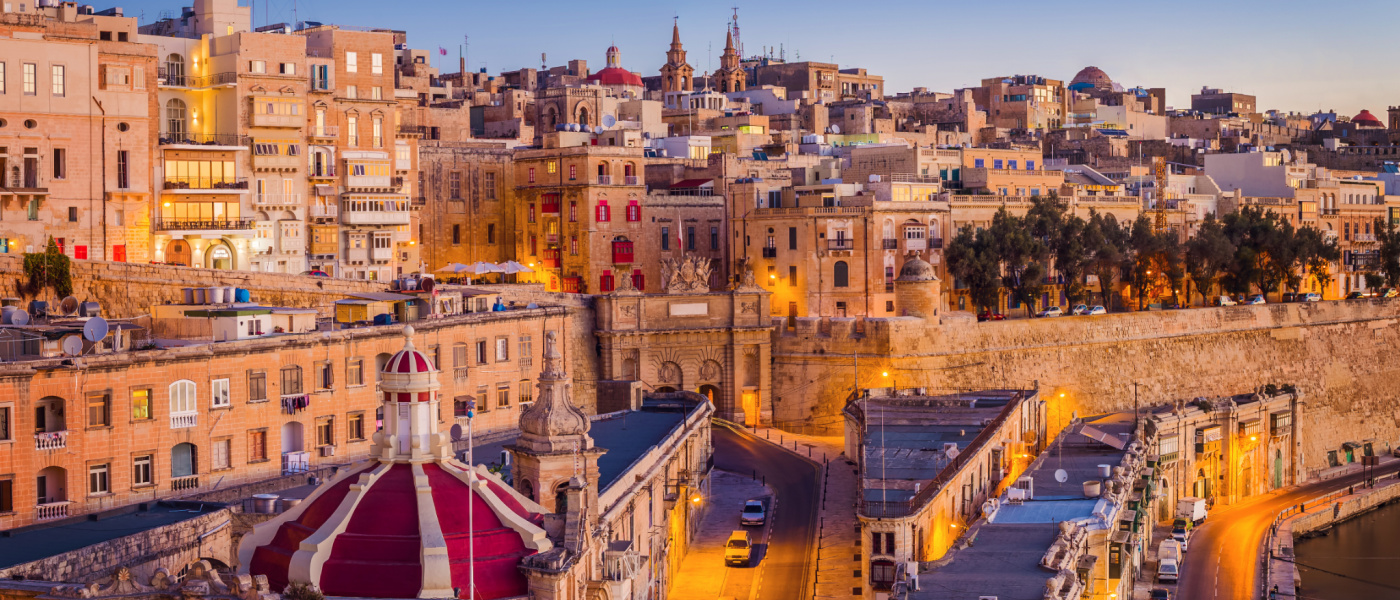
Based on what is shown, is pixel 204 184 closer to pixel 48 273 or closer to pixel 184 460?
pixel 48 273

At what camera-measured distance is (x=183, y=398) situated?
39.8 m

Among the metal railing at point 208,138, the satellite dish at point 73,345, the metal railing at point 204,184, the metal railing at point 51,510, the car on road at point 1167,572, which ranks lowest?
the car on road at point 1167,572

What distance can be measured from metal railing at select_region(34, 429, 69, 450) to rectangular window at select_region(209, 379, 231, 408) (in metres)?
4.29

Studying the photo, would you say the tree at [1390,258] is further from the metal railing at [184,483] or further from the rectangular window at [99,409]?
the rectangular window at [99,409]

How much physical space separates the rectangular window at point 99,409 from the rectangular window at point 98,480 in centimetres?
90

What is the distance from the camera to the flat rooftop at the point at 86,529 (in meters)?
30.1

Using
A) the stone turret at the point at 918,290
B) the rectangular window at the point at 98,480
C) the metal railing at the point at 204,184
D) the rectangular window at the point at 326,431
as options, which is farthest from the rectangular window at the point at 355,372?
the stone turret at the point at 918,290

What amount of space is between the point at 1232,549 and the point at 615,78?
6738 centimetres

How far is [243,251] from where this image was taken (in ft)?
211

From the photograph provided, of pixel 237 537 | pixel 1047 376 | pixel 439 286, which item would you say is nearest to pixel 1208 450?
pixel 1047 376

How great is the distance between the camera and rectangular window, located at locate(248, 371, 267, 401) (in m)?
42.1

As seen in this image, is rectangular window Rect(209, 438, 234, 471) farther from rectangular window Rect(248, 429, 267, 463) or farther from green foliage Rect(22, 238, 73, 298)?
green foliage Rect(22, 238, 73, 298)

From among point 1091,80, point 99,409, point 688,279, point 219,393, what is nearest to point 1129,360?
point 688,279

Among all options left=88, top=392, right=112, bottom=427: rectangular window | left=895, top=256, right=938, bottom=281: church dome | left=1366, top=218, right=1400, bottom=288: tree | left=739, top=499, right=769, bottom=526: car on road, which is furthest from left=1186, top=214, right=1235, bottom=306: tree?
left=88, top=392, right=112, bottom=427: rectangular window
